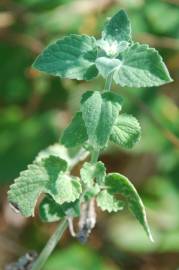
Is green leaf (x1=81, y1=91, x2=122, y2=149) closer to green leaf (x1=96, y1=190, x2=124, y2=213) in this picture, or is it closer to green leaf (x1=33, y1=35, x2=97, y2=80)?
green leaf (x1=33, y1=35, x2=97, y2=80)

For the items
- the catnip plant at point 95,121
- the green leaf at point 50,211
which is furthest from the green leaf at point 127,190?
the green leaf at point 50,211

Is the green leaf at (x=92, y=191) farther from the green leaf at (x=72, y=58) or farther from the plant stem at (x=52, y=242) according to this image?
the green leaf at (x=72, y=58)

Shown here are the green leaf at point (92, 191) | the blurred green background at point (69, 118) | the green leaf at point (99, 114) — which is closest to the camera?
the green leaf at point (99, 114)

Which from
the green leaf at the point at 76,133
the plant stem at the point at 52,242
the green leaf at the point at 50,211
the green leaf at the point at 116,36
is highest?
the green leaf at the point at 116,36

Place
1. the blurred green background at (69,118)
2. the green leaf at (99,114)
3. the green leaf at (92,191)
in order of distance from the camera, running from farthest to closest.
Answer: the blurred green background at (69,118)
the green leaf at (92,191)
the green leaf at (99,114)

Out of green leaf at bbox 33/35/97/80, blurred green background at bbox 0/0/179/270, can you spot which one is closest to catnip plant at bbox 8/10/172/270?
green leaf at bbox 33/35/97/80

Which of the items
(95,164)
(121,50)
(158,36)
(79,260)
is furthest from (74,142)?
(158,36)

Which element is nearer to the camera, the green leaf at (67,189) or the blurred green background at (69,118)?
the green leaf at (67,189)
